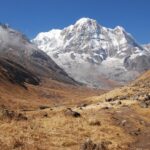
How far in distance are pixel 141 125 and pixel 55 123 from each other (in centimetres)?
1418

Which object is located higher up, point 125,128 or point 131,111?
point 131,111

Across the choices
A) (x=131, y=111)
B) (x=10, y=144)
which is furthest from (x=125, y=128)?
(x=10, y=144)

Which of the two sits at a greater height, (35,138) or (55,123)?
(55,123)

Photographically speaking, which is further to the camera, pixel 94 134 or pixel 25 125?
pixel 94 134

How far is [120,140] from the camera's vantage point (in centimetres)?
4141

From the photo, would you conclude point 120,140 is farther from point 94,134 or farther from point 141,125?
point 141,125

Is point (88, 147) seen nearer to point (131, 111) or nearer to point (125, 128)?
point (125, 128)

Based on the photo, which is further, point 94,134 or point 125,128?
point 125,128

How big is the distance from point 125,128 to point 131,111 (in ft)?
48.7

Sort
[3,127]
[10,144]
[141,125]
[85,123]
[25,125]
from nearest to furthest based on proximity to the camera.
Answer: [10,144], [3,127], [25,125], [85,123], [141,125]

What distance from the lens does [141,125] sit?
53.2 meters

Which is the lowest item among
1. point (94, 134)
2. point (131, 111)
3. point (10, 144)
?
point (10, 144)

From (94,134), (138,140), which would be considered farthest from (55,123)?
(138,140)

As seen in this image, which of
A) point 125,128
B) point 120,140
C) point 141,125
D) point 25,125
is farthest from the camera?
point 141,125
